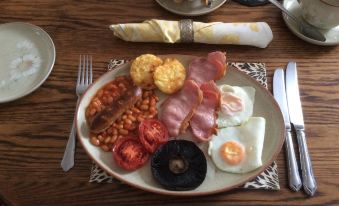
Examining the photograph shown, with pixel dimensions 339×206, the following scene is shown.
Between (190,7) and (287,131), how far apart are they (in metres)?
0.54

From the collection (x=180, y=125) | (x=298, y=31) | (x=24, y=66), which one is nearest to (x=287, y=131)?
(x=180, y=125)

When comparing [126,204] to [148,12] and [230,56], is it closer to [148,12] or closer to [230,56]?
[230,56]

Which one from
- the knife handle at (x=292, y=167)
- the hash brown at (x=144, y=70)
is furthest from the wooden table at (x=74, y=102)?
the hash brown at (x=144, y=70)

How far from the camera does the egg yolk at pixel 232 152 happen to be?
2.91 feet

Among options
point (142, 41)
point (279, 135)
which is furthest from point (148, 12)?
point (279, 135)

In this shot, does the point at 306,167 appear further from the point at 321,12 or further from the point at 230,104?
the point at 321,12

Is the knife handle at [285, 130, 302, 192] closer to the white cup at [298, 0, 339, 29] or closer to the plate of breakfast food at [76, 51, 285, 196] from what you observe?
the plate of breakfast food at [76, 51, 285, 196]

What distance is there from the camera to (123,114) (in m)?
0.98

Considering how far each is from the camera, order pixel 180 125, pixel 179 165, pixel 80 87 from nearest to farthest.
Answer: pixel 179 165
pixel 180 125
pixel 80 87

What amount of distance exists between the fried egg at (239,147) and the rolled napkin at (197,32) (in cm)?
31

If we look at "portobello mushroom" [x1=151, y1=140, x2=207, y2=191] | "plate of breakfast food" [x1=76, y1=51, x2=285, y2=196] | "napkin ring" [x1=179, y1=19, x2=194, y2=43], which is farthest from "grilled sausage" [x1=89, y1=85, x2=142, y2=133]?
"napkin ring" [x1=179, y1=19, x2=194, y2=43]

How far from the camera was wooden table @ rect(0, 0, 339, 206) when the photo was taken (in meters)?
0.90

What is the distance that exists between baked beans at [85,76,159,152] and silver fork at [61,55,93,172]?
7 cm

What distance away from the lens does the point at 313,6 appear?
112 cm
